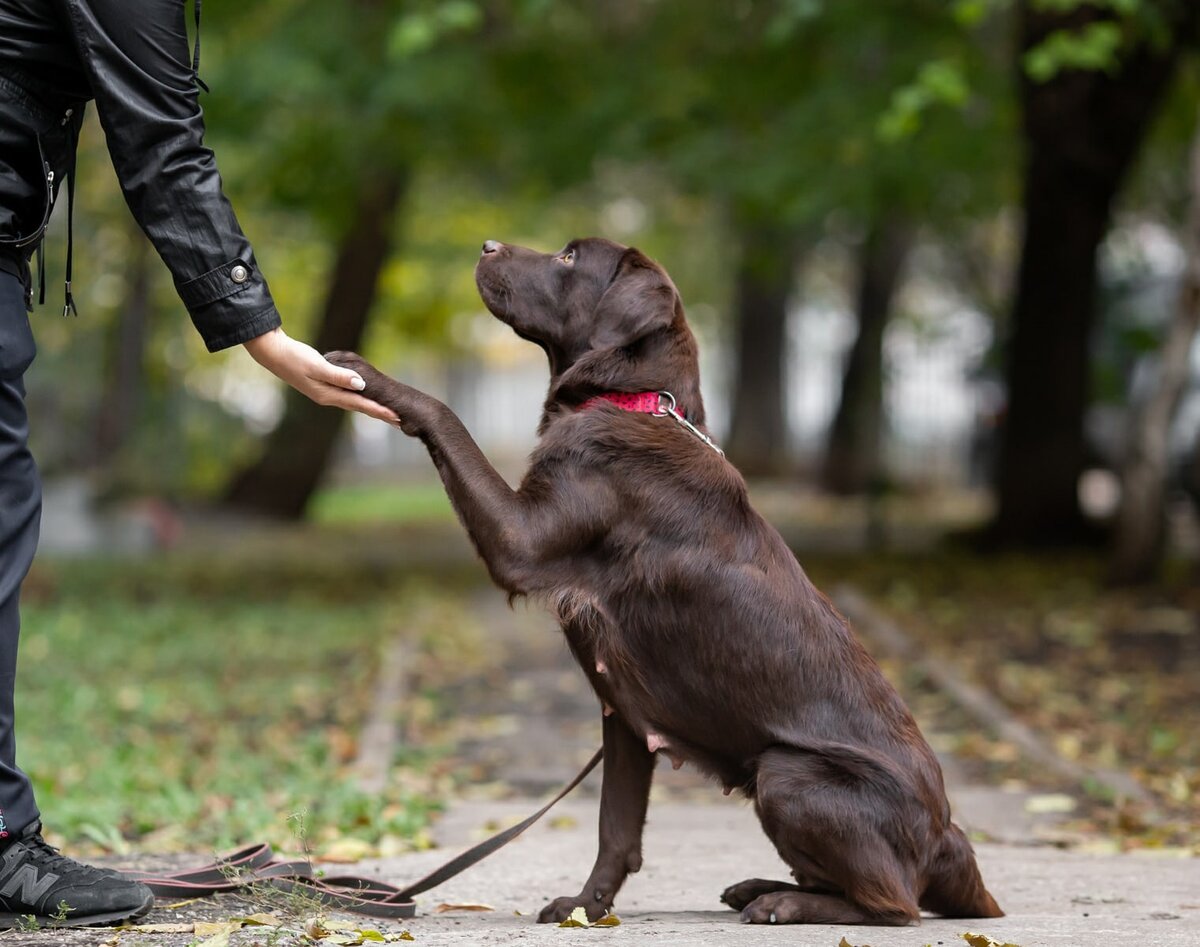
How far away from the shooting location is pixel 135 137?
3.50m

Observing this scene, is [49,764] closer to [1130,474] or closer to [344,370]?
[344,370]

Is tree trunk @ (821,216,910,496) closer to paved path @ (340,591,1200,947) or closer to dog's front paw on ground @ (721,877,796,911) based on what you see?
paved path @ (340,591,1200,947)

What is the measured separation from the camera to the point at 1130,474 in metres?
11.8

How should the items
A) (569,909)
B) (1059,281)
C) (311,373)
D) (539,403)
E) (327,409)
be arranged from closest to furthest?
(311,373)
(569,909)
(1059,281)
(539,403)
(327,409)

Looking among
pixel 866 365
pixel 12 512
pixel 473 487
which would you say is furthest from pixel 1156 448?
pixel 866 365

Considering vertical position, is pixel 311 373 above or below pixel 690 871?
A: above

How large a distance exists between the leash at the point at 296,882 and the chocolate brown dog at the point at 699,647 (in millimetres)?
362

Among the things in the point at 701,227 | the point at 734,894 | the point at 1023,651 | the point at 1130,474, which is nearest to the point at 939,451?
the point at 701,227

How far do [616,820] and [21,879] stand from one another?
1.42 metres

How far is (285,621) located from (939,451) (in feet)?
62.2

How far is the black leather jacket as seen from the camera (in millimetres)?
3420

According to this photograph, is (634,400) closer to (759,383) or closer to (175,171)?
(175,171)

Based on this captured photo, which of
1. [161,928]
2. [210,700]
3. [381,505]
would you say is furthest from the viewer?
[381,505]

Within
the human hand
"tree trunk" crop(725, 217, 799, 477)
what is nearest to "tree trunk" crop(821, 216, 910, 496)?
"tree trunk" crop(725, 217, 799, 477)
